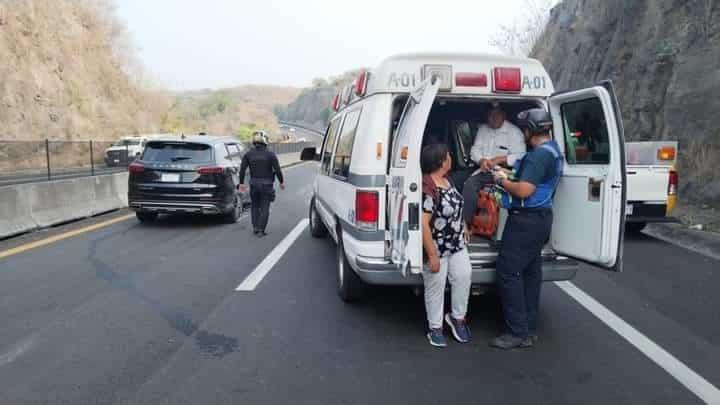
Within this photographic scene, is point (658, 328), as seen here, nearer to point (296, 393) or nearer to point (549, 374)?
point (549, 374)

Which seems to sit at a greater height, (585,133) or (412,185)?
(585,133)

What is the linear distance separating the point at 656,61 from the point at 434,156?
15595 millimetres

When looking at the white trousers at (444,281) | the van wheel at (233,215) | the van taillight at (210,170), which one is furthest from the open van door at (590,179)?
the van wheel at (233,215)

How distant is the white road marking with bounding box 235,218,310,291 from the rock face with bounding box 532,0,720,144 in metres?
7.94

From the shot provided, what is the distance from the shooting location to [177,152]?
10.4 meters

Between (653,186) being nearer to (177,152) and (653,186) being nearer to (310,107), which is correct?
(177,152)

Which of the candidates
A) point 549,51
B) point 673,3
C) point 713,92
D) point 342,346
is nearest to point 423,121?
point 342,346

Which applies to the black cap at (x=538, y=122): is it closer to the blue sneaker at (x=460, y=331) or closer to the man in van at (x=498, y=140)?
the man in van at (x=498, y=140)

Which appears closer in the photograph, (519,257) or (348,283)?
(519,257)

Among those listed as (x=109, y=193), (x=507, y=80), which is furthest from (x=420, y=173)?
(x=109, y=193)

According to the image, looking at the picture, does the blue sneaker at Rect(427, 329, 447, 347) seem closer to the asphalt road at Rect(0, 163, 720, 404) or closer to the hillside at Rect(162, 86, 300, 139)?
the asphalt road at Rect(0, 163, 720, 404)

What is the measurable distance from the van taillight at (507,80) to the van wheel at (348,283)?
7.08 feet

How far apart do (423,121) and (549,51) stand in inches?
1136

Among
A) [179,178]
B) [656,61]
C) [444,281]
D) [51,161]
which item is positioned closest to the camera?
Answer: [444,281]
